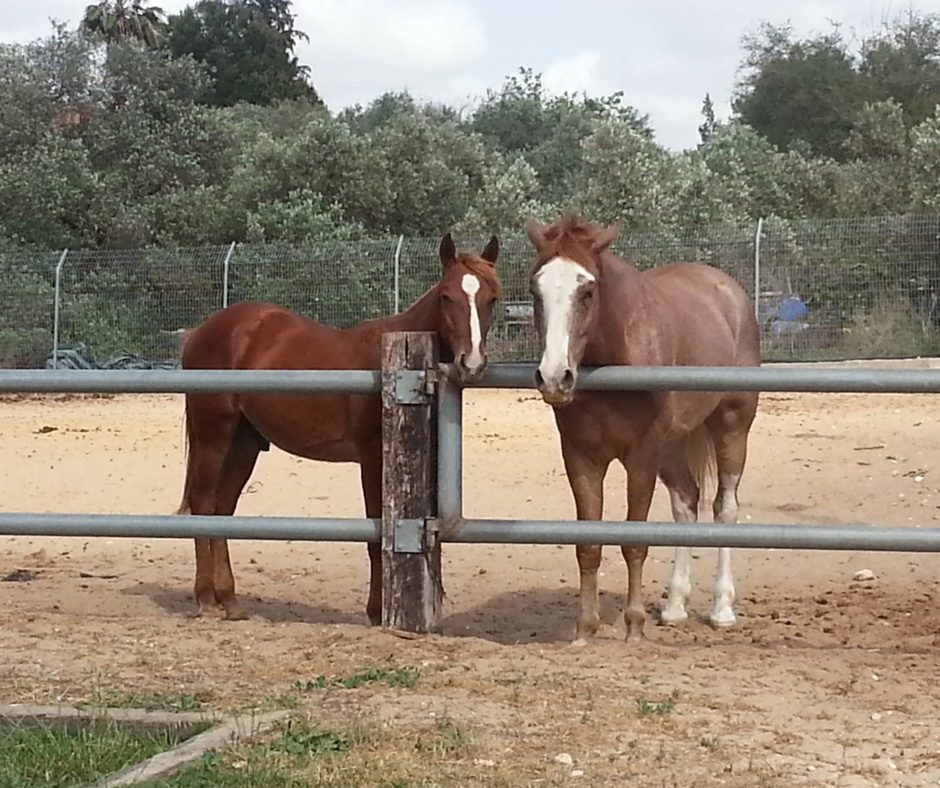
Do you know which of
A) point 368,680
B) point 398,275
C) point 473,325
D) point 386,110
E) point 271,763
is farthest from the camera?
point 386,110

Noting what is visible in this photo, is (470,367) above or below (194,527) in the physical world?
above

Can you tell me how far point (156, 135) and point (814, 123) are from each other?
72.2ft

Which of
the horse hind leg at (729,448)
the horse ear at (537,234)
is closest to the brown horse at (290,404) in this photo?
the horse ear at (537,234)

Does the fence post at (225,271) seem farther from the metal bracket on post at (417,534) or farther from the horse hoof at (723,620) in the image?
the metal bracket on post at (417,534)

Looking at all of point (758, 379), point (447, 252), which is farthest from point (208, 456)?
point (758, 379)

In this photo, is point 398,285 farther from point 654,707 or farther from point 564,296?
point 654,707

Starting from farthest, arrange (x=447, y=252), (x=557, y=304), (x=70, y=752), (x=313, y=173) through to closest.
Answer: (x=313, y=173), (x=447, y=252), (x=557, y=304), (x=70, y=752)

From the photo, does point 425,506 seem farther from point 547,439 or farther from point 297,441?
point 547,439

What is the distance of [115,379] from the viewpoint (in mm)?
5258

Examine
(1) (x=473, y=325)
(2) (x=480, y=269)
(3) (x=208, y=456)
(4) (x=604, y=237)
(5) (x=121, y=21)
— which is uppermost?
(5) (x=121, y=21)

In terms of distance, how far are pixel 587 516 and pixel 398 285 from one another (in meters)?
14.1

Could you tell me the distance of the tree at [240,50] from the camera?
181ft

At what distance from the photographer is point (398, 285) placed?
64.1 ft

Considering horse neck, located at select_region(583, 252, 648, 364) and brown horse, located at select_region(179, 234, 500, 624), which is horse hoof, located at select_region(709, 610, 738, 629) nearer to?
horse neck, located at select_region(583, 252, 648, 364)
